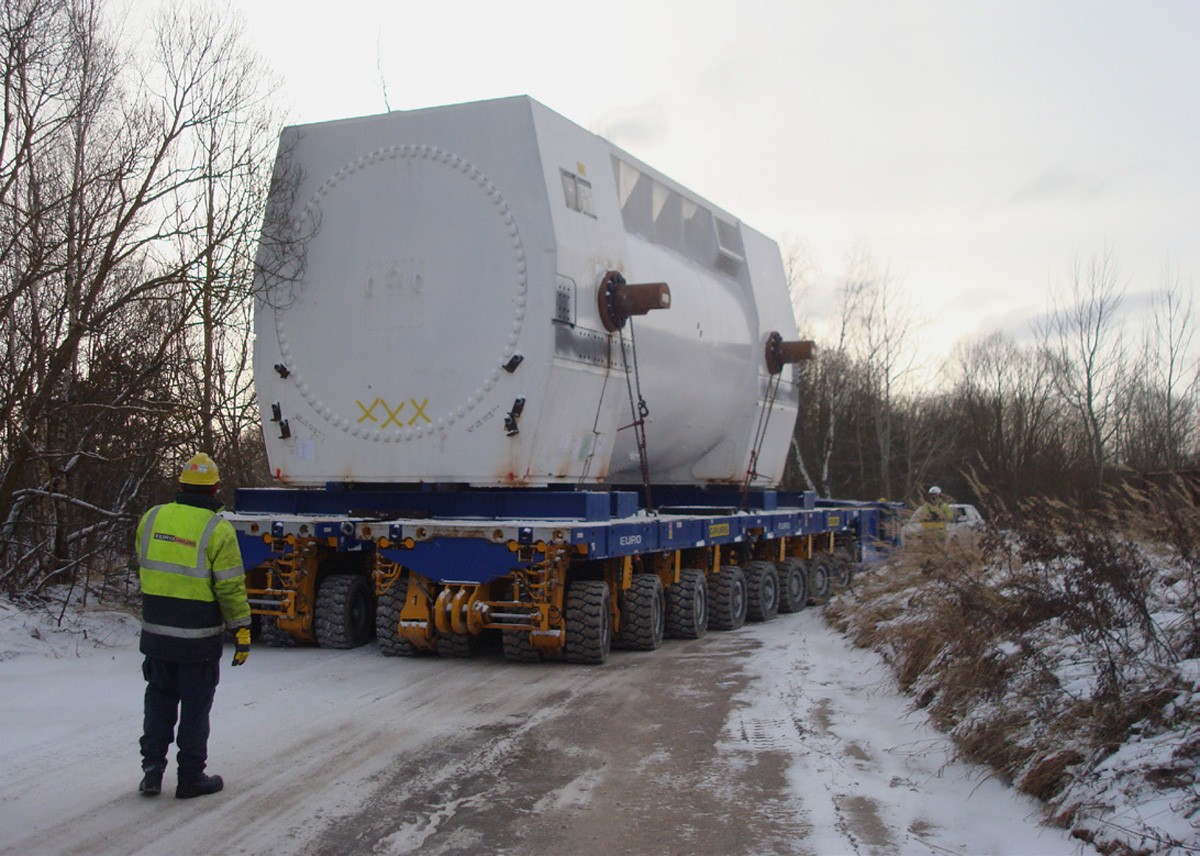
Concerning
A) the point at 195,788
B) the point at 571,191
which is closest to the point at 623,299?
the point at 571,191

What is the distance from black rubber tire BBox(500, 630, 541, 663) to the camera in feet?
34.3

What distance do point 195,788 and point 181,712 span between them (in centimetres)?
41

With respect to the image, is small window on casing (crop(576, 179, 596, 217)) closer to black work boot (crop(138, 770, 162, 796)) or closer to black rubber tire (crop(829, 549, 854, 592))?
black work boot (crop(138, 770, 162, 796))

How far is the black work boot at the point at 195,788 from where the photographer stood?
6.09 metres

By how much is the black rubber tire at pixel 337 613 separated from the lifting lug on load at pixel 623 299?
3.50 metres

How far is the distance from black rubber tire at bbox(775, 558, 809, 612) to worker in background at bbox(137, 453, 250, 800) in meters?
11.1

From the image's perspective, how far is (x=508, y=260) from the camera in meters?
10.5

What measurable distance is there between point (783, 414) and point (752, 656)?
21.1 feet

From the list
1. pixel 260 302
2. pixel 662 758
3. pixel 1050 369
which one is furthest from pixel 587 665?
pixel 1050 369

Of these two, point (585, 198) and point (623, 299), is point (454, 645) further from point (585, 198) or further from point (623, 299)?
point (585, 198)

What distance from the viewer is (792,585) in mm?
16734

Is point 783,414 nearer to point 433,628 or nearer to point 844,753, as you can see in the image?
point 433,628

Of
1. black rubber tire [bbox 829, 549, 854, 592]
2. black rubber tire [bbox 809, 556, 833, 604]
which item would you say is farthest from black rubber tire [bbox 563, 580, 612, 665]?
black rubber tire [bbox 829, 549, 854, 592]

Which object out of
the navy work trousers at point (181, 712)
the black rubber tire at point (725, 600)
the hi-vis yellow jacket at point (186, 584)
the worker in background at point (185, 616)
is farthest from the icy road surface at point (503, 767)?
the black rubber tire at point (725, 600)
